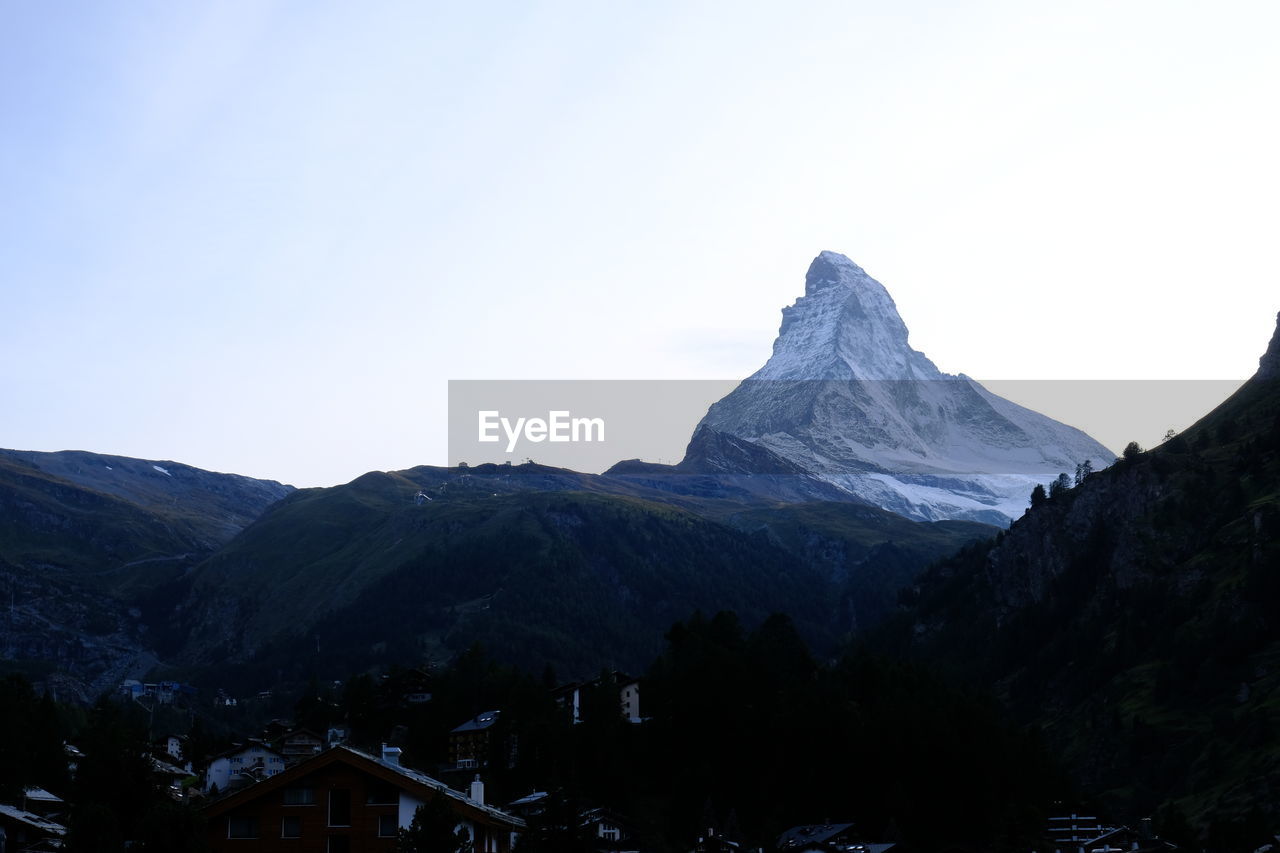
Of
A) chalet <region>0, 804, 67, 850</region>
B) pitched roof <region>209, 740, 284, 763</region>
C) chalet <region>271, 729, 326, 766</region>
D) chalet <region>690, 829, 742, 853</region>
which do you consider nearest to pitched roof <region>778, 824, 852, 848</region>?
chalet <region>690, 829, 742, 853</region>

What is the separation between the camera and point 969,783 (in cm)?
12212

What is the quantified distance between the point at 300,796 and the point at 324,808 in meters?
1.00

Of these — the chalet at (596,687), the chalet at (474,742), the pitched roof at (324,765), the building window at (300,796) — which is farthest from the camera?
the chalet at (596,687)

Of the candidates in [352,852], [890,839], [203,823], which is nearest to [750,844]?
[890,839]

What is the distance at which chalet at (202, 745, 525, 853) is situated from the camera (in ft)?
199

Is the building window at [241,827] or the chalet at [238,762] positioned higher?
the building window at [241,827]

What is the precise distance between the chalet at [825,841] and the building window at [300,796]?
4659 centimetres

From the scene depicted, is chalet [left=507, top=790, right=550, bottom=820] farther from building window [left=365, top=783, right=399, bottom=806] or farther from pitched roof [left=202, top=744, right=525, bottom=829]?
pitched roof [left=202, top=744, right=525, bottom=829]

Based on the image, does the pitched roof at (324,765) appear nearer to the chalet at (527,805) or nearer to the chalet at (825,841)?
the chalet at (825,841)

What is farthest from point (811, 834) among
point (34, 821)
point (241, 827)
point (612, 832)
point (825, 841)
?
point (241, 827)

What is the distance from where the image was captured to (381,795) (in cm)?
6191

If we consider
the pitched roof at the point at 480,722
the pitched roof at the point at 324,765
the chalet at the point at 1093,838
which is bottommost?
the chalet at the point at 1093,838

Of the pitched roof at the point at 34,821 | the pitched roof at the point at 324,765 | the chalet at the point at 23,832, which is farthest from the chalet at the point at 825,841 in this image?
the chalet at the point at 23,832

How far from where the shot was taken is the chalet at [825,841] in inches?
4018
